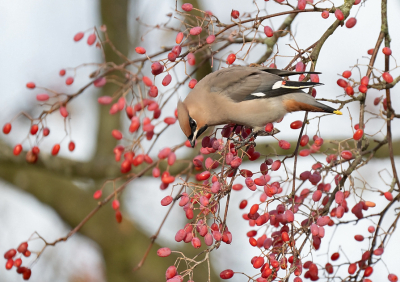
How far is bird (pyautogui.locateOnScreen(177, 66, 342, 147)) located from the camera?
8.13ft

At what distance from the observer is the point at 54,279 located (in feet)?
25.8

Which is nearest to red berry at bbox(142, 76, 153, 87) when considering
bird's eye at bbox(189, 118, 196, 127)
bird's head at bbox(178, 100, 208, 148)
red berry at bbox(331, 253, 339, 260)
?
bird's head at bbox(178, 100, 208, 148)

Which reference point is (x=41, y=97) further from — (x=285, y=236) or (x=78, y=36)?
(x=285, y=236)

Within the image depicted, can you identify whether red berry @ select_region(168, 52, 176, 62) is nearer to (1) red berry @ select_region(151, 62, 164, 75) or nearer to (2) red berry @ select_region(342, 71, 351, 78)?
(1) red berry @ select_region(151, 62, 164, 75)

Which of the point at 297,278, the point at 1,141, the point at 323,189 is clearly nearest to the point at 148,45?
the point at 1,141

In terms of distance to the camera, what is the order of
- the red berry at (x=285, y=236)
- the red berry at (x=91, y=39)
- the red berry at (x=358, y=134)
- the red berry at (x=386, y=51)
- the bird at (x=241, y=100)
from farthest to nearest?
the red berry at (x=91, y=39), the bird at (x=241, y=100), the red berry at (x=386, y=51), the red berry at (x=358, y=134), the red berry at (x=285, y=236)

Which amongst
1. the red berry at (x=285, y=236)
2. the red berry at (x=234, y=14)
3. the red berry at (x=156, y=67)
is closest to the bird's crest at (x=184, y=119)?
the red berry at (x=156, y=67)

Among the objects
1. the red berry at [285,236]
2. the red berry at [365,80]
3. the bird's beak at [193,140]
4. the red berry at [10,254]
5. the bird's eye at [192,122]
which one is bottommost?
the red berry at [10,254]

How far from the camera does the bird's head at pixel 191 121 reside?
2.65m

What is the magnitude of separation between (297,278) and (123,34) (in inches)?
212

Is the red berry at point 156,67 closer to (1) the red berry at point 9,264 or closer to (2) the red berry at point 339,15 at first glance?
(2) the red berry at point 339,15

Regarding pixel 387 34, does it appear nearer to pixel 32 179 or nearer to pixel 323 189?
pixel 323 189

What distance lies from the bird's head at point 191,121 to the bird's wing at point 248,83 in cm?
18

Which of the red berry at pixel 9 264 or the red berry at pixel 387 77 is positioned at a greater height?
the red berry at pixel 387 77
